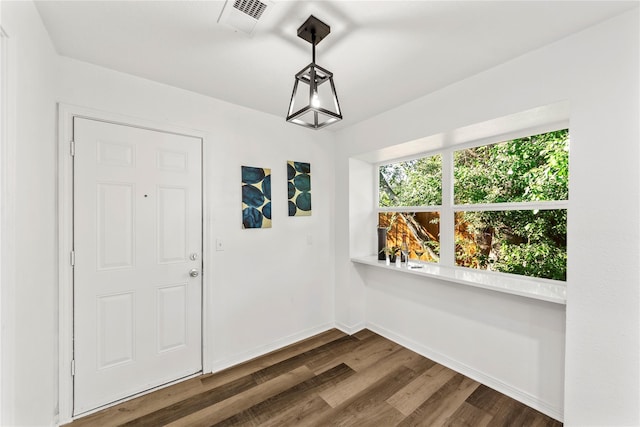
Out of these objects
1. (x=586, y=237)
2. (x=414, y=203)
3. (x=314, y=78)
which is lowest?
(x=586, y=237)

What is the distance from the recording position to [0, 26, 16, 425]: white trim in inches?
41.6

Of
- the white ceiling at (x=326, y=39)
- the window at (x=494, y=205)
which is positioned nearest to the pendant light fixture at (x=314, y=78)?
the white ceiling at (x=326, y=39)

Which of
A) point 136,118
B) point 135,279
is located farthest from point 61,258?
point 136,118

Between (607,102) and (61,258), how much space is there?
11.0 feet

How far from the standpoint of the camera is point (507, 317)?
2.13 meters

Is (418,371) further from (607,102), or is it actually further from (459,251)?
(607,102)

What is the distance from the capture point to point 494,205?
2328 millimetres

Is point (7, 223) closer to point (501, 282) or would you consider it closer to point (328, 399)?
point (328, 399)

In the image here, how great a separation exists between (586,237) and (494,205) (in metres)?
0.78

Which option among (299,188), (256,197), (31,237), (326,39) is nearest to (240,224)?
(256,197)

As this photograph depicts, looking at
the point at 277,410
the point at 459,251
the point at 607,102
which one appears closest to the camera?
the point at 607,102

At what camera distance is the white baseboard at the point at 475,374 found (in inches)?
75.0

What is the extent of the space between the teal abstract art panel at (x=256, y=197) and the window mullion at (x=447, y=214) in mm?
1718

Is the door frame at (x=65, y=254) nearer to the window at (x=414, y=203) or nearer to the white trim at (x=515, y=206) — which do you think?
the window at (x=414, y=203)
